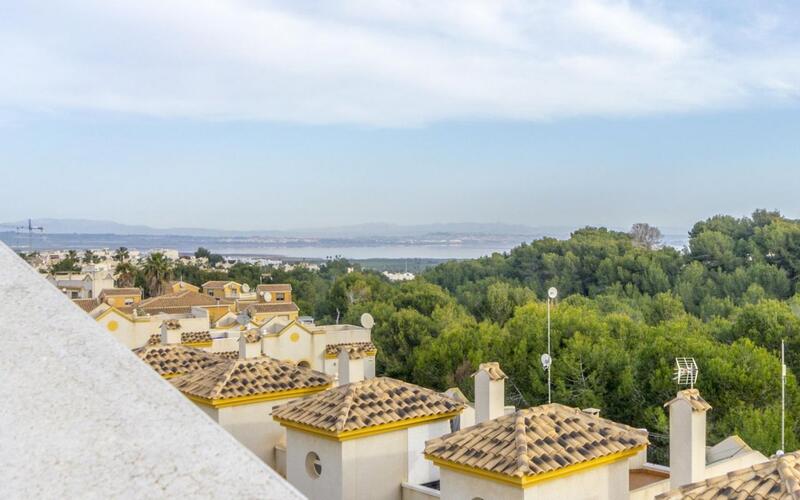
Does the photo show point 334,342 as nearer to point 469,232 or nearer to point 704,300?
point 704,300

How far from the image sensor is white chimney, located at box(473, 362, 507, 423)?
412 inches

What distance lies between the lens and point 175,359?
1361 centimetres

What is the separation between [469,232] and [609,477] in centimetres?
17871

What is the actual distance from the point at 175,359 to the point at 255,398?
3.67m

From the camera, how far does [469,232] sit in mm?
186125

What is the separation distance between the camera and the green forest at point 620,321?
25875 mm

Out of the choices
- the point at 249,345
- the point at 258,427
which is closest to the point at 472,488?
the point at 258,427

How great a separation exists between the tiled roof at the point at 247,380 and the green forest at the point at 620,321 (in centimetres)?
1508

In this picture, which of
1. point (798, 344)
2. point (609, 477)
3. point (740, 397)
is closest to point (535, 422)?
point (609, 477)

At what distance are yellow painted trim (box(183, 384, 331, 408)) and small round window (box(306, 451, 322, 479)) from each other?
1.45m

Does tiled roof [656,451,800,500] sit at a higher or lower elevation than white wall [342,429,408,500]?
higher

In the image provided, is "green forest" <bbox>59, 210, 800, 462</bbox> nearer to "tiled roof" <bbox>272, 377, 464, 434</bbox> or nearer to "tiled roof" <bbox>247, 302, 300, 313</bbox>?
"tiled roof" <bbox>247, 302, 300, 313</bbox>

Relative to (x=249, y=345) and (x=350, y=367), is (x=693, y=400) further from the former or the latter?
(x=249, y=345)

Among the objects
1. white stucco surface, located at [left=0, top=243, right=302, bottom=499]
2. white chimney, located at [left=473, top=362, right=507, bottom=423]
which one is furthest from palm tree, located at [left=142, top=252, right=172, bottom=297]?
white stucco surface, located at [left=0, top=243, right=302, bottom=499]
